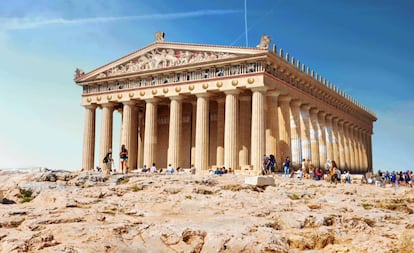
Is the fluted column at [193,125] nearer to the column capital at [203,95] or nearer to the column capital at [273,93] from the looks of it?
the column capital at [203,95]

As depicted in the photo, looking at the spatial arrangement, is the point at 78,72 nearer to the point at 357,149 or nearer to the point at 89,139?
the point at 89,139

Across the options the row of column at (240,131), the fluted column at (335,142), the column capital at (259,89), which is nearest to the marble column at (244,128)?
the row of column at (240,131)

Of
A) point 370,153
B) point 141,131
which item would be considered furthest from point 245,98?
point 370,153

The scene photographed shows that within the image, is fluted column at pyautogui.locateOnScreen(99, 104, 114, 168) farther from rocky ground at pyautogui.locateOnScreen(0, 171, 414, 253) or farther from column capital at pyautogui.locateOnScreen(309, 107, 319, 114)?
rocky ground at pyautogui.locateOnScreen(0, 171, 414, 253)

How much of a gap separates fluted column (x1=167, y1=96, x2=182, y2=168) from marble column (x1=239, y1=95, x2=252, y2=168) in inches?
230

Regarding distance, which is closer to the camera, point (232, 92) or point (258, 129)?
point (258, 129)

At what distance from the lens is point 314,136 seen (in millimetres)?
47469

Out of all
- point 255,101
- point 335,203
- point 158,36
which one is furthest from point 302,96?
point 335,203

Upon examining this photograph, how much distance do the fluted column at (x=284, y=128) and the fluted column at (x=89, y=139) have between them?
19.8 m

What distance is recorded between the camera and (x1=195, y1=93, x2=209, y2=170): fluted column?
133 feet

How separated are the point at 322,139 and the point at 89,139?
2465 centimetres

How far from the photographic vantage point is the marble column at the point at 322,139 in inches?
1912

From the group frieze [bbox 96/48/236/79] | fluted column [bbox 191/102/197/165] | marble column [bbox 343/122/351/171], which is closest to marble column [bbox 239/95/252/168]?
fluted column [bbox 191/102/197/165]

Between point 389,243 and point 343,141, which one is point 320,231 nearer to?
point 389,243
